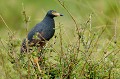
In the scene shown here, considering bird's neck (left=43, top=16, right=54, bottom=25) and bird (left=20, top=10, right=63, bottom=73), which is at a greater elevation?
bird's neck (left=43, top=16, right=54, bottom=25)

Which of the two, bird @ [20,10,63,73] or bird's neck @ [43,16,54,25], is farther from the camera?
bird's neck @ [43,16,54,25]

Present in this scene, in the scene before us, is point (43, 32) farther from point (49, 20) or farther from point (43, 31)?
point (49, 20)

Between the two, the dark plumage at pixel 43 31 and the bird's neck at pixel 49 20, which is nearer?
the dark plumage at pixel 43 31

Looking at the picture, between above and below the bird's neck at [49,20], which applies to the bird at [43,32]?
below

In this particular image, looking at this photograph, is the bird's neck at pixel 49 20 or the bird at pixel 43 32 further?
the bird's neck at pixel 49 20

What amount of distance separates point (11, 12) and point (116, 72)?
5.16m

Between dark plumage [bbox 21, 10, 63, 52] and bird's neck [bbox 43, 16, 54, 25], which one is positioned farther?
bird's neck [bbox 43, 16, 54, 25]

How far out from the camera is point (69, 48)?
16.2 feet

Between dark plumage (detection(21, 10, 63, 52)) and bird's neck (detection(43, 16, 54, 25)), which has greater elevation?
bird's neck (detection(43, 16, 54, 25))

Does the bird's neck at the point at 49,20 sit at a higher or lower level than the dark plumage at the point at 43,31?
higher

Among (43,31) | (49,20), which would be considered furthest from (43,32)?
(49,20)

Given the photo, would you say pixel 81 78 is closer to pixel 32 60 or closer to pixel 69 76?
pixel 69 76

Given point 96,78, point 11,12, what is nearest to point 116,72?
point 96,78

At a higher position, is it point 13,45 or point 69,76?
point 13,45
